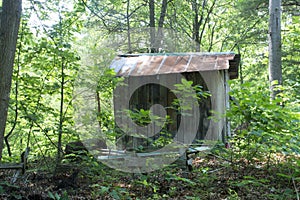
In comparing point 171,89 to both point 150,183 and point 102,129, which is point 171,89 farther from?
point 150,183

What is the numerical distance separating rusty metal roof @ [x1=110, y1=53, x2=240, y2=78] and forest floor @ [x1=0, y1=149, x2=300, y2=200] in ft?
8.37

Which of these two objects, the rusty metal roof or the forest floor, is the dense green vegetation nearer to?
the forest floor

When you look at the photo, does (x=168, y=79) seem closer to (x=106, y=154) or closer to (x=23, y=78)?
(x=106, y=154)

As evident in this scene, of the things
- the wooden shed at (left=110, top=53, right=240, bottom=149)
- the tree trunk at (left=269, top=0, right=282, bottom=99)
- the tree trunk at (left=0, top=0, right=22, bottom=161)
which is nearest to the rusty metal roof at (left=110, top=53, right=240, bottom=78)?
the wooden shed at (left=110, top=53, right=240, bottom=149)

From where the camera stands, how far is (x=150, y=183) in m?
4.71

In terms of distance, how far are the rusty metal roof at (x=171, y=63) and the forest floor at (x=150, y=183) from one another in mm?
2553

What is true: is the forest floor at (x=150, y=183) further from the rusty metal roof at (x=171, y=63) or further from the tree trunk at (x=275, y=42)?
→ the tree trunk at (x=275, y=42)

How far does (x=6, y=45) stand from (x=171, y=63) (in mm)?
4632

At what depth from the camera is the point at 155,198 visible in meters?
4.28

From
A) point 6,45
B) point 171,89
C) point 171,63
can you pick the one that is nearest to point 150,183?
point 6,45

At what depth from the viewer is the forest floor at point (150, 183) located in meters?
4.25

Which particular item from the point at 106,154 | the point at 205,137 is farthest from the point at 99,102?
the point at 205,137

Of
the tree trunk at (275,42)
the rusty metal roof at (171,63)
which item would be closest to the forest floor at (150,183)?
the rusty metal roof at (171,63)

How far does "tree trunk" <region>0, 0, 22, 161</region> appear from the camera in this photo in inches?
138
